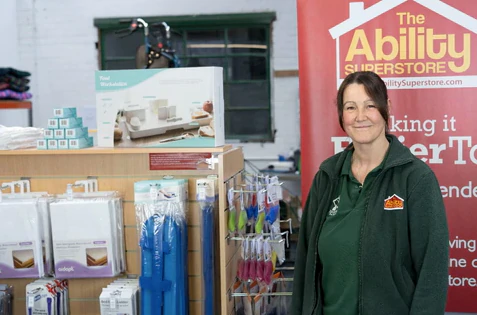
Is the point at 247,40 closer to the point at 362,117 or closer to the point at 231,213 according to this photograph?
the point at 231,213

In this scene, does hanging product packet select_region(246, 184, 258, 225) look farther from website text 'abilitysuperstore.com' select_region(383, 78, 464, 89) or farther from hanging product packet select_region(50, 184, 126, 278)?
website text 'abilitysuperstore.com' select_region(383, 78, 464, 89)

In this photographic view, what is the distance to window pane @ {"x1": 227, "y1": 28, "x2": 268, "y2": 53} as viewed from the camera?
23.0ft

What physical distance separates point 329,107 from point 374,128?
104cm

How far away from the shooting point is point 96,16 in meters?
7.12

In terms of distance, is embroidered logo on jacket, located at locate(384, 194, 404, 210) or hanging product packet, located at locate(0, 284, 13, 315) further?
hanging product packet, located at locate(0, 284, 13, 315)

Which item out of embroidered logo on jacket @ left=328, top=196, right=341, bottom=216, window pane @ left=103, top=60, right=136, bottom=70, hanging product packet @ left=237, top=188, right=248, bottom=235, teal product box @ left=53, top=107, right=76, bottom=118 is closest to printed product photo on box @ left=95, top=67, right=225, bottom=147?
teal product box @ left=53, top=107, right=76, bottom=118

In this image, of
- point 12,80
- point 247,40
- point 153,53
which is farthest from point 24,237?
point 247,40

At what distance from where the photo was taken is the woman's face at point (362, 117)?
6.87ft

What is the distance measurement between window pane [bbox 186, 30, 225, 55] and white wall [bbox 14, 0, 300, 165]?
0.85 feet

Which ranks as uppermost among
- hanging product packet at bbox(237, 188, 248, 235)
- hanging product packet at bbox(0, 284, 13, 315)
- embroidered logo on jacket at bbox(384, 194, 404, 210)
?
embroidered logo on jacket at bbox(384, 194, 404, 210)

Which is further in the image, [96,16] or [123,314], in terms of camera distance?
[96,16]

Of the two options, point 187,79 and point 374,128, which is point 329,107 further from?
point 374,128

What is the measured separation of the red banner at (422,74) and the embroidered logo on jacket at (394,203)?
1121 millimetres

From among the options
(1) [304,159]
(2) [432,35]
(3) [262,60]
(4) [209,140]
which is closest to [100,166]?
(4) [209,140]
